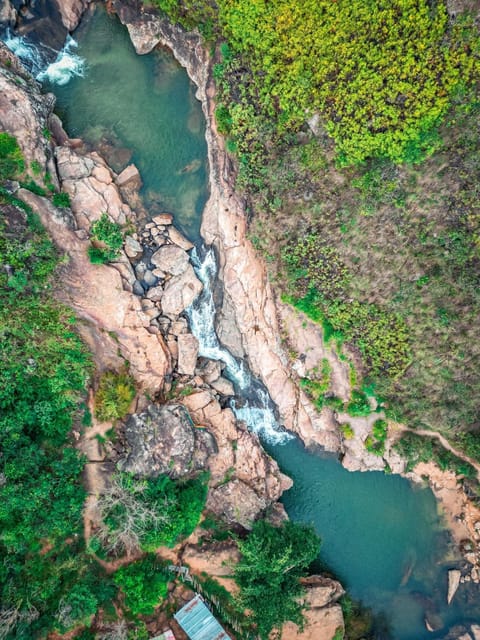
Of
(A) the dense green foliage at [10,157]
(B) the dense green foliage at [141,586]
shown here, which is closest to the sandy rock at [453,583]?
(B) the dense green foliage at [141,586]

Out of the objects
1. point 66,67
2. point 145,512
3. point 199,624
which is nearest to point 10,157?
point 66,67

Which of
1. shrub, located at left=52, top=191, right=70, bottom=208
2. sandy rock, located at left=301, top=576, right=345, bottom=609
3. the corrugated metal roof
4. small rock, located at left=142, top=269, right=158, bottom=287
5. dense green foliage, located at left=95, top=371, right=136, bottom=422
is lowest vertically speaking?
the corrugated metal roof

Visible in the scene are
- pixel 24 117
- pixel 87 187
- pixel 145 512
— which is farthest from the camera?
pixel 87 187

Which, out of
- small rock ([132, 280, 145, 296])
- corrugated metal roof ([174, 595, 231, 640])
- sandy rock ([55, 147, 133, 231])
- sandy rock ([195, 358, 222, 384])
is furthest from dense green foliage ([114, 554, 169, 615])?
sandy rock ([55, 147, 133, 231])

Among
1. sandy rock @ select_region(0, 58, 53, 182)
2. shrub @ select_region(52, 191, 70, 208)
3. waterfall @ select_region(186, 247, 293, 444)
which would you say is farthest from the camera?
waterfall @ select_region(186, 247, 293, 444)

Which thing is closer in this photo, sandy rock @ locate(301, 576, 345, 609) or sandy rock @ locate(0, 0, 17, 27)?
sandy rock @ locate(0, 0, 17, 27)

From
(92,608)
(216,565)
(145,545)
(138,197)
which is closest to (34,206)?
(138,197)

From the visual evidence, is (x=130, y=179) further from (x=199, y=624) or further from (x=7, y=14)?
(x=199, y=624)

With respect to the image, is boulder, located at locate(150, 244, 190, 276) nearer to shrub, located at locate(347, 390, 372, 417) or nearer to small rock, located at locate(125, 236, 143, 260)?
small rock, located at locate(125, 236, 143, 260)
